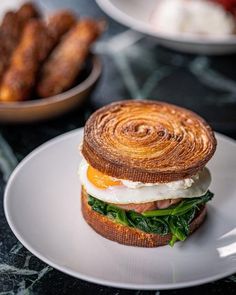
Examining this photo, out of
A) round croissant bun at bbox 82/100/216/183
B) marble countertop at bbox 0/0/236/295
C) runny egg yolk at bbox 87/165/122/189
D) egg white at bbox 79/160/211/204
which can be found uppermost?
round croissant bun at bbox 82/100/216/183

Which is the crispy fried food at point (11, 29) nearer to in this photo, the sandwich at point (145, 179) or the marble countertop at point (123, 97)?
the marble countertop at point (123, 97)

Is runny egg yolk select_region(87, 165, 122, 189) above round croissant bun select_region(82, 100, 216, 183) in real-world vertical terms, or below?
below

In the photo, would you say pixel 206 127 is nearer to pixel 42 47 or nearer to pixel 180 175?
pixel 180 175

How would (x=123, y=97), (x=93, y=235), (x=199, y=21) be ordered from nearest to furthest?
(x=93, y=235) → (x=123, y=97) → (x=199, y=21)

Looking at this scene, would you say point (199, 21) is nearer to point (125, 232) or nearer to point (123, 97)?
point (123, 97)

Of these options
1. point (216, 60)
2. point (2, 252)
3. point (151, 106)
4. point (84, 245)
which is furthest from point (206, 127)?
point (216, 60)

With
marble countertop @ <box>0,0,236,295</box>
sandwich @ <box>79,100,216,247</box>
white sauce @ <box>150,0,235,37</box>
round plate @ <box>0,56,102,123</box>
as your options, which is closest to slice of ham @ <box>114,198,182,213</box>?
sandwich @ <box>79,100,216,247</box>

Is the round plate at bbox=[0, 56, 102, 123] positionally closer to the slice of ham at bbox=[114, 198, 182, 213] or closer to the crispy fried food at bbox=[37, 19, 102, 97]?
the crispy fried food at bbox=[37, 19, 102, 97]

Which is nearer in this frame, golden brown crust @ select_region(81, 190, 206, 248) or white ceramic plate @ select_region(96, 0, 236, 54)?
golden brown crust @ select_region(81, 190, 206, 248)

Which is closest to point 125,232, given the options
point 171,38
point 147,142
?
point 147,142
